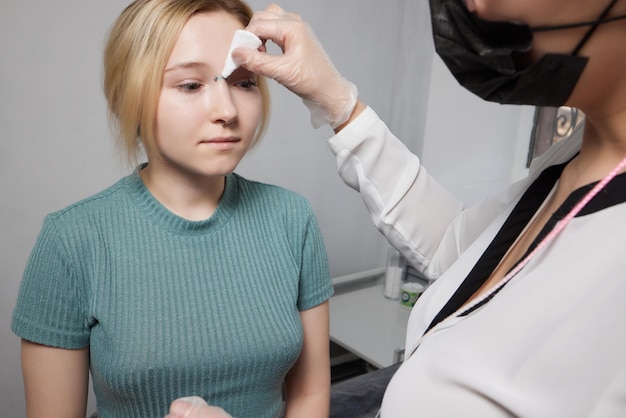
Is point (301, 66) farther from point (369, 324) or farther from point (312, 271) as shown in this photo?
point (369, 324)

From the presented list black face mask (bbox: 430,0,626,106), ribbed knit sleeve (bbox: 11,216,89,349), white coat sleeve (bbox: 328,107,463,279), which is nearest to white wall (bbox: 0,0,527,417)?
ribbed knit sleeve (bbox: 11,216,89,349)

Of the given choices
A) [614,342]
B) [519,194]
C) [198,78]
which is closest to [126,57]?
[198,78]

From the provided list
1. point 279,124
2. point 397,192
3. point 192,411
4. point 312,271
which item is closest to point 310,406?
point 312,271

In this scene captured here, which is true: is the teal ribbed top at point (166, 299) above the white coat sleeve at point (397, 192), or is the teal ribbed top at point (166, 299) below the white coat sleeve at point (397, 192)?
below

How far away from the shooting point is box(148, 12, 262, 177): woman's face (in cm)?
91

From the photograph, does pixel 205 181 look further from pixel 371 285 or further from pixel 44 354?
pixel 371 285

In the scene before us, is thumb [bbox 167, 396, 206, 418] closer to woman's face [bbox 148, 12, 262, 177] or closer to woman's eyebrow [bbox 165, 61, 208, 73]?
woman's face [bbox 148, 12, 262, 177]

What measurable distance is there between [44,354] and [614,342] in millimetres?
904

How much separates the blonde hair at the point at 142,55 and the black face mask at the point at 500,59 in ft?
1.61

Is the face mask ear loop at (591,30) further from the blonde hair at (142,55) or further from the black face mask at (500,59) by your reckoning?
the blonde hair at (142,55)

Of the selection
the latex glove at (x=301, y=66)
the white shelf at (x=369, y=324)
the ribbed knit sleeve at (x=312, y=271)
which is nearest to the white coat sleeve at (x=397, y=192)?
the latex glove at (x=301, y=66)

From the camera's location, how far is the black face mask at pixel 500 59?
1.78 feet

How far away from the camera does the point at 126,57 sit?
929 mm

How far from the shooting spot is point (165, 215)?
0.99 m
